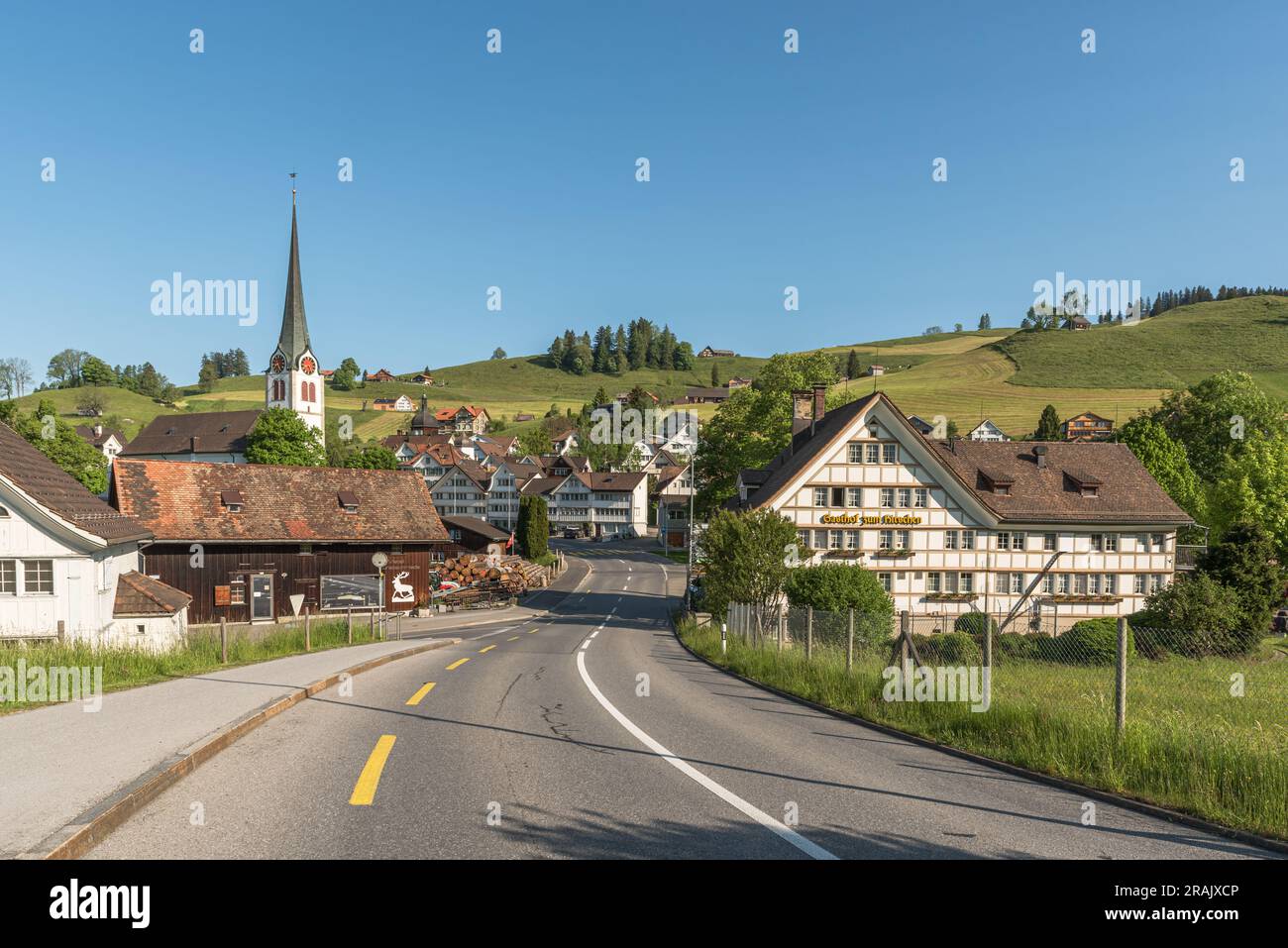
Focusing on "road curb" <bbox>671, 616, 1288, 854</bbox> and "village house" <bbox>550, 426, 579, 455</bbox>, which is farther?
"village house" <bbox>550, 426, 579, 455</bbox>

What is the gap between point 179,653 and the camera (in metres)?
15.8

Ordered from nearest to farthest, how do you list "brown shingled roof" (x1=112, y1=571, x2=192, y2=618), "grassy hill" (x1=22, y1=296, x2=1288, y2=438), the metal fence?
the metal fence → "brown shingled roof" (x1=112, y1=571, x2=192, y2=618) → "grassy hill" (x1=22, y1=296, x2=1288, y2=438)

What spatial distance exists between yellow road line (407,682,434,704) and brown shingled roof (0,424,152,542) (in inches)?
668

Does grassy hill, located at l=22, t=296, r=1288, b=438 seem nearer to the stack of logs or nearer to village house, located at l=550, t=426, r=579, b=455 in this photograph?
village house, located at l=550, t=426, r=579, b=455

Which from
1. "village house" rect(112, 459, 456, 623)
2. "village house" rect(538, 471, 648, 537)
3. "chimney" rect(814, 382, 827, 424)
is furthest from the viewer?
"village house" rect(538, 471, 648, 537)

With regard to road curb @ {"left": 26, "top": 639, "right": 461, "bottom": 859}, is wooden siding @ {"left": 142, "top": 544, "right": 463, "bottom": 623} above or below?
below

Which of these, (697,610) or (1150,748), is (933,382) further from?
(1150,748)

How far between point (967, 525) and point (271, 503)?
37.4m

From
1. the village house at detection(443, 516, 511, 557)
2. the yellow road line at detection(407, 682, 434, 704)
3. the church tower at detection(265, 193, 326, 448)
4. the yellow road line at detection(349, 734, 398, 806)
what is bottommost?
Answer: the village house at detection(443, 516, 511, 557)

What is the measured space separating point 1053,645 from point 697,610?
60.2ft

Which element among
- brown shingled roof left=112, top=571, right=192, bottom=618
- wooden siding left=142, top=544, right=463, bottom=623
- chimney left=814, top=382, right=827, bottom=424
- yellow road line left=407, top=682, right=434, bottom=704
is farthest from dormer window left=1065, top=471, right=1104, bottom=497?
brown shingled roof left=112, top=571, right=192, bottom=618

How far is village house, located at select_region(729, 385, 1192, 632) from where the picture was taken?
38938mm

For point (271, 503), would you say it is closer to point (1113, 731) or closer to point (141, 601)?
point (141, 601)

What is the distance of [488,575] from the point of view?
181 ft
